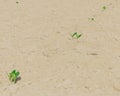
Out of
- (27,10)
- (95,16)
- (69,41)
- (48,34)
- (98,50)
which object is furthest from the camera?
(27,10)

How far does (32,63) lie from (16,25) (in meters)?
2.70

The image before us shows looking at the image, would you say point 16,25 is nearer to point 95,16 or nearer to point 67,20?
point 67,20

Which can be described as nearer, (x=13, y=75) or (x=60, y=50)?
(x=13, y=75)

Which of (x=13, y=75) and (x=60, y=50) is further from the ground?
(x=60, y=50)

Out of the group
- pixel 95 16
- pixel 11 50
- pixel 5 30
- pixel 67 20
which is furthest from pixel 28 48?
pixel 95 16

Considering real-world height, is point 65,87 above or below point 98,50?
below

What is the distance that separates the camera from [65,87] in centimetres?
490

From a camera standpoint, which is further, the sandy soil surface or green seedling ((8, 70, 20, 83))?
green seedling ((8, 70, 20, 83))

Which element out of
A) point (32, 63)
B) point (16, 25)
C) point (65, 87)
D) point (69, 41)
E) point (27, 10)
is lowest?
point (65, 87)

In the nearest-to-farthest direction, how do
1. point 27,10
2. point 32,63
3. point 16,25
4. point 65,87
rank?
point 65,87
point 32,63
point 16,25
point 27,10

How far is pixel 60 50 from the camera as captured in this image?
21.0 ft

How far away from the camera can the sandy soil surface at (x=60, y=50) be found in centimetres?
495

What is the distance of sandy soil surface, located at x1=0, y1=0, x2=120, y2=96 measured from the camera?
4.95 meters

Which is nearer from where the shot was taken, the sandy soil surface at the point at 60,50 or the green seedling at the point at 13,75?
the sandy soil surface at the point at 60,50
